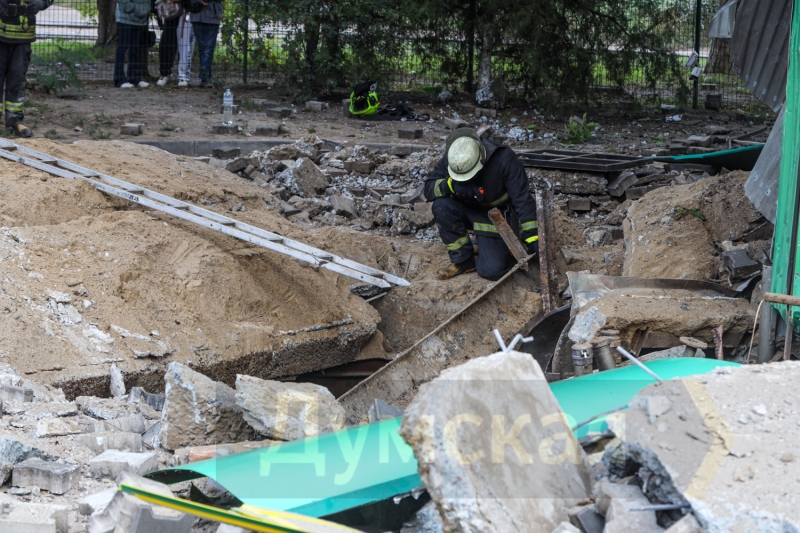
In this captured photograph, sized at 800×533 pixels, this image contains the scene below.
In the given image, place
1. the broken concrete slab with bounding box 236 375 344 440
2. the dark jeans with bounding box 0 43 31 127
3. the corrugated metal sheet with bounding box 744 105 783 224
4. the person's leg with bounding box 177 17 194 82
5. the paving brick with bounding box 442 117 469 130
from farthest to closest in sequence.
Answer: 1. the person's leg with bounding box 177 17 194 82
2. the paving brick with bounding box 442 117 469 130
3. the dark jeans with bounding box 0 43 31 127
4. the corrugated metal sheet with bounding box 744 105 783 224
5. the broken concrete slab with bounding box 236 375 344 440

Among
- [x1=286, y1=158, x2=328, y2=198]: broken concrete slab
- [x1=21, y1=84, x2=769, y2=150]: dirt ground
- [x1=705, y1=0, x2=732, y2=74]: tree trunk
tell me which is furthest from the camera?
[x1=705, y1=0, x2=732, y2=74]: tree trunk

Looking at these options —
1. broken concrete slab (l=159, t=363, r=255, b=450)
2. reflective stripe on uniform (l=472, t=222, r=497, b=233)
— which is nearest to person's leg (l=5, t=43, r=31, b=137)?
reflective stripe on uniform (l=472, t=222, r=497, b=233)

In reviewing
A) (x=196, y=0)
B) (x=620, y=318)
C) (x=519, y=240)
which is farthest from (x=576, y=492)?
(x=196, y=0)

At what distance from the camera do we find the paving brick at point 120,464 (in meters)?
3.43

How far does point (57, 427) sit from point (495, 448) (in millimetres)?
2300

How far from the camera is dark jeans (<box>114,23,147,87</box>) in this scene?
13.4 m

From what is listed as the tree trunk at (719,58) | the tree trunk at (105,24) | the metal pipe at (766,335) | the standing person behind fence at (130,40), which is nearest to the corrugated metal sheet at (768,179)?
the metal pipe at (766,335)

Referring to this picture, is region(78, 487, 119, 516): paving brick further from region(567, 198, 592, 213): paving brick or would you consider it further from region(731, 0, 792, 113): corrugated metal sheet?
region(567, 198, 592, 213): paving brick

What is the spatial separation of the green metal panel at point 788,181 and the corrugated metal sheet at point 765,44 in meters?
1.74

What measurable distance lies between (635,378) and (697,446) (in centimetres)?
136

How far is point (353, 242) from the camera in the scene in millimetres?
7691

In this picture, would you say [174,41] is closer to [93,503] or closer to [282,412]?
[282,412]

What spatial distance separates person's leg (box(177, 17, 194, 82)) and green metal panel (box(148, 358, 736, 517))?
38.6ft

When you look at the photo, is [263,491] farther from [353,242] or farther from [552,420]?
[353,242]
